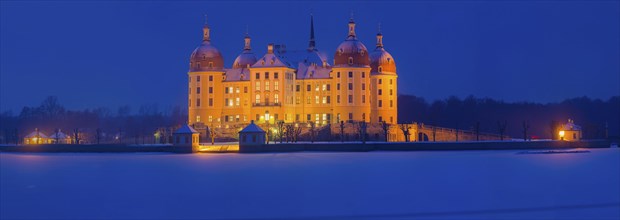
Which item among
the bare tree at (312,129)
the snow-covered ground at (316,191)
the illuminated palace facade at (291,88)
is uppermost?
the illuminated palace facade at (291,88)

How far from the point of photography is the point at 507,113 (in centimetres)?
11200

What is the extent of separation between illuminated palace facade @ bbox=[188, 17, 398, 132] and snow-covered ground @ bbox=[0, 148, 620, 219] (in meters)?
36.6

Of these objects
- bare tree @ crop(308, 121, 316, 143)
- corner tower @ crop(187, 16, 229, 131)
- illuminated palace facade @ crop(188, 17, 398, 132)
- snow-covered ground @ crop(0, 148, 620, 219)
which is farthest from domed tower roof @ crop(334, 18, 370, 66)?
snow-covered ground @ crop(0, 148, 620, 219)

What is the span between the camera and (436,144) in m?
57.8

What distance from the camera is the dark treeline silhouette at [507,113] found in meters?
103

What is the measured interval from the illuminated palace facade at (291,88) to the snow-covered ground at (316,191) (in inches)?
1442

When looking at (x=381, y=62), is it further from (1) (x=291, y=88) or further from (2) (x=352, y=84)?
(1) (x=291, y=88)

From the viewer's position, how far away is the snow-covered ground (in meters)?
22.5

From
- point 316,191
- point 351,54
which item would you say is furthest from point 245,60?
point 316,191

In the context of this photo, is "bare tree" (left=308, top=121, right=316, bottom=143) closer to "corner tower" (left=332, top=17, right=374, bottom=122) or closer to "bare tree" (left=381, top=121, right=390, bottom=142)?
"corner tower" (left=332, top=17, right=374, bottom=122)

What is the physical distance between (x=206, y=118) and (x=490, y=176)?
1994 inches

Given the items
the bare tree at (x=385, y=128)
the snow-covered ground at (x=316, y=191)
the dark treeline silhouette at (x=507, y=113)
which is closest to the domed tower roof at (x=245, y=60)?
the bare tree at (x=385, y=128)

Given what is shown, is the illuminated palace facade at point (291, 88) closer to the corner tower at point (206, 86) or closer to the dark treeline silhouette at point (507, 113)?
the corner tower at point (206, 86)

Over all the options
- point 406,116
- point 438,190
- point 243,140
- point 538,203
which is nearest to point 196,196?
point 438,190
